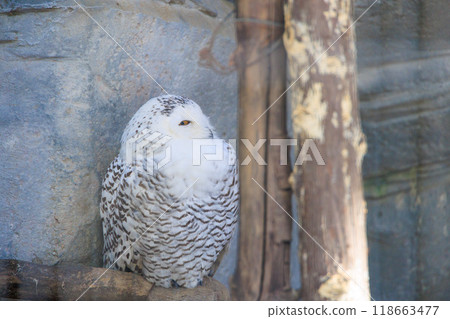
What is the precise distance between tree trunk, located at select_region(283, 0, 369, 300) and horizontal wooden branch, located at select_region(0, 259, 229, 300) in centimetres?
58

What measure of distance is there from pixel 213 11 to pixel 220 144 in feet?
2.23

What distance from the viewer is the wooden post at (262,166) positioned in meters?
1.89

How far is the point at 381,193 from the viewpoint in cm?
251

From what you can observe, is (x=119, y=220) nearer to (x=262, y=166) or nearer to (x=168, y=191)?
(x=168, y=191)

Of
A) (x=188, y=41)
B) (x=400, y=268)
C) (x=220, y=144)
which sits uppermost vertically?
(x=188, y=41)

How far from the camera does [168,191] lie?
158 cm

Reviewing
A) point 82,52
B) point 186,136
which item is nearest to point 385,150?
point 186,136

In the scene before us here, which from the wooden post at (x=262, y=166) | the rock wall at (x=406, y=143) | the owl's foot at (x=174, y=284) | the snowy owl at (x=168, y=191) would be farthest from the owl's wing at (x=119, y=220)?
the rock wall at (x=406, y=143)

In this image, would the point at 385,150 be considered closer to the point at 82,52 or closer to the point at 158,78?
the point at 158,78

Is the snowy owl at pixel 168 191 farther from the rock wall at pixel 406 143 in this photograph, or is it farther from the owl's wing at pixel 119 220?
the rock wall at pixel 406 143

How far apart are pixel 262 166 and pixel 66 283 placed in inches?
31.4

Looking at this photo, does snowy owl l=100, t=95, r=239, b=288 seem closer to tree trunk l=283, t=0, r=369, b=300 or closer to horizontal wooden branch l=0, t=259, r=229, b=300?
horizontal wooden branch l=0, t=259, r=229, b=300

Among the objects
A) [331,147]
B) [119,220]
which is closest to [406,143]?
[331,147]

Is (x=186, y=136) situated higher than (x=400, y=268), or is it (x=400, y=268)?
(x=186, y=136)
